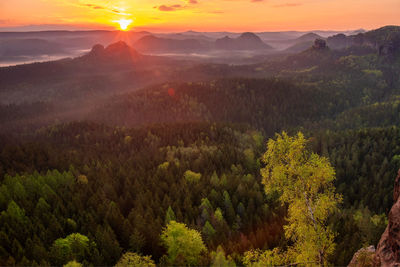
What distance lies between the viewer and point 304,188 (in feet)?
112

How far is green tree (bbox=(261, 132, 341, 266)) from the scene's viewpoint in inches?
1286

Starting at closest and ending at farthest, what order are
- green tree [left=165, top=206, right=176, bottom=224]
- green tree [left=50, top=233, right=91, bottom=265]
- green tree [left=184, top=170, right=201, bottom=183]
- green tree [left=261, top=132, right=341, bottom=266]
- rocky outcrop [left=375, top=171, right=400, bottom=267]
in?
rocky outcrop [left=375, top=171, right=400, bottom=267], green tree [left=261, top=132, right=341, bottom=266], green tree [left=50, top=233, right=91, bottom=265], green tree [left=165, top=206, right=176, bottom=224], green tree [left=184, top=170, right=201, bottom=183]

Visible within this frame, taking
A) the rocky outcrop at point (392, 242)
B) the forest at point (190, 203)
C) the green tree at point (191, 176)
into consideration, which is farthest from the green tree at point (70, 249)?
the rocky outcrop at point (392, 242)

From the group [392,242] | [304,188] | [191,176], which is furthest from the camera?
[191,176]

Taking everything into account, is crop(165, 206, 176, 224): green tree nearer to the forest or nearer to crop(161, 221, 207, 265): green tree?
the forest

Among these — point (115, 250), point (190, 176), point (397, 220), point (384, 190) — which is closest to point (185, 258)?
point (115, 250)

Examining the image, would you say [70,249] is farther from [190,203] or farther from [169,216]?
[190,203]

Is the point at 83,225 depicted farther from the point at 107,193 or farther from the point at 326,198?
the point at 326,198

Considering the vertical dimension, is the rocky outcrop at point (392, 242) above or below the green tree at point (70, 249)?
above

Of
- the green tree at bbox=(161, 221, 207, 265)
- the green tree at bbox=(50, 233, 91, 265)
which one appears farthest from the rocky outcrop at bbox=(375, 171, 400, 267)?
the green tree at bbox=(50, 233, 91, 265)

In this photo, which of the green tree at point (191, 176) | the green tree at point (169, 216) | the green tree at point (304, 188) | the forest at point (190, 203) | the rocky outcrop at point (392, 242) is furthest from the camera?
the green tree at point (191, 176)

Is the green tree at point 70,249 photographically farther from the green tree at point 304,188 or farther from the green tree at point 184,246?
the green tree at point 304,188

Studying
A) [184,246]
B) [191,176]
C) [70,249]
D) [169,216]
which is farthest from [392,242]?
[191,176]

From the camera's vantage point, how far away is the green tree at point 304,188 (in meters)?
32.7
